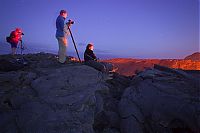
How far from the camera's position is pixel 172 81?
7.41 metres

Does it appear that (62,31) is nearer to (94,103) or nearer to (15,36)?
(94,103)

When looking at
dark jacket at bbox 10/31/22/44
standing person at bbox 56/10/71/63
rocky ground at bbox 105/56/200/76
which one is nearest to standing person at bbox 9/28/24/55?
dark jacket at bbox 10/31/22/44

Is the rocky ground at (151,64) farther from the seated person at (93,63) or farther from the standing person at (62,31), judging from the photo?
the standing person at (62,31)

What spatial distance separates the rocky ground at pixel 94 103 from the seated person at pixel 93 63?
24.6 inches

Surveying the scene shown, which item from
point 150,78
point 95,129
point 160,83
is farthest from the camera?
point 150,78

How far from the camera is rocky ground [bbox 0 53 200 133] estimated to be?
618 cm

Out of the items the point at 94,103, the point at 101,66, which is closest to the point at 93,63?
the point at 101,66

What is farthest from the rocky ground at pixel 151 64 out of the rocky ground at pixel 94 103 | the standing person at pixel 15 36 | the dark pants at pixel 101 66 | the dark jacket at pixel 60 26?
the rocky ground at pixel 94 103

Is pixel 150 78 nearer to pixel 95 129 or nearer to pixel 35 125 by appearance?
pixel 95 129

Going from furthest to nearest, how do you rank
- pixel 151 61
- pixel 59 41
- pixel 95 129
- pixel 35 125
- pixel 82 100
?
1. pixel 151 61
2. pixel 59 41
3. pixel 82 100
4. pixel 95 129
5. pixel 35 125

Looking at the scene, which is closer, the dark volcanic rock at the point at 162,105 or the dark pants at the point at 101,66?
the dark volcanic rock at the point at 162,105

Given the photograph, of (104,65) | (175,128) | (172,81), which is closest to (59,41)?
(104,65)

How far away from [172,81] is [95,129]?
299 cm

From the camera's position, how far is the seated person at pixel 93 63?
9.28 m
